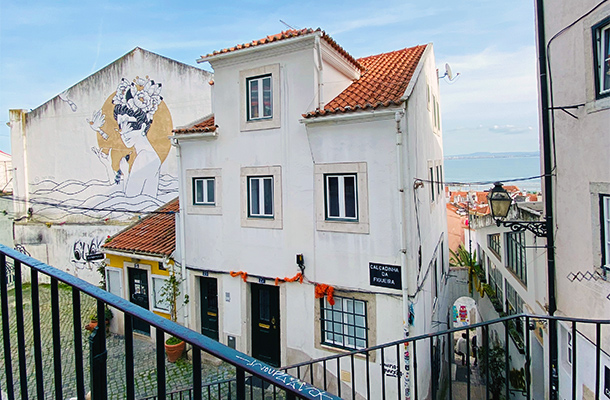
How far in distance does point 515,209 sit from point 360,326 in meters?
5.17

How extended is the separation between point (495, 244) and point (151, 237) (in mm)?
12091

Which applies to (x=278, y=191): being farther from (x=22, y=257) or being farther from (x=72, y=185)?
(x=72, y=185)

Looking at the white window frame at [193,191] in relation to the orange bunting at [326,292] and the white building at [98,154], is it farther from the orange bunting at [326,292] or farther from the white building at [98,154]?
the white building at [98,154]

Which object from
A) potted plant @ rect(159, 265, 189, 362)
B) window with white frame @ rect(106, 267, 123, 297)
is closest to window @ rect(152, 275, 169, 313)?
potted plant @ rect(159, 265, 189, 362)

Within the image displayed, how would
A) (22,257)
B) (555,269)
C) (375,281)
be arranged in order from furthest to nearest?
1. (375,281)
2. (555,269)
3. (22,257)

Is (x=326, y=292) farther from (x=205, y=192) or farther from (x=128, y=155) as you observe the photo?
(x=128, y=155)

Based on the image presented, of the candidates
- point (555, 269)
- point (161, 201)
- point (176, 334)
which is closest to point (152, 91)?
point (161, 201)

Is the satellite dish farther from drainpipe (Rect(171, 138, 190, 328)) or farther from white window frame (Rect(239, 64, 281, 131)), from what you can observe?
drainpipe (Rect(171, 138, 190, 328))

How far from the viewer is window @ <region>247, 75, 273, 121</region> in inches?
394

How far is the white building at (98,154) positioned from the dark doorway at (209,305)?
5697mm

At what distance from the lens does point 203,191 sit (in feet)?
36.4

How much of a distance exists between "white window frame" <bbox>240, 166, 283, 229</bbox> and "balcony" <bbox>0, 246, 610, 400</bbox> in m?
3.61

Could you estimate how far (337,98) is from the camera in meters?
9.91

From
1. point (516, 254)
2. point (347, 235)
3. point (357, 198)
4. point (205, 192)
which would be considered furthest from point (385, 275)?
point (205, 192)
